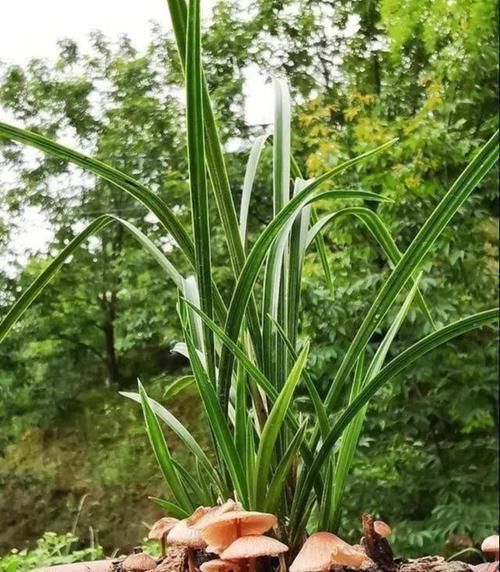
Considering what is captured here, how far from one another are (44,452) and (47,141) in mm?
447

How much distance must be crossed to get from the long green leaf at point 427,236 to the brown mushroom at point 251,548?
16cm

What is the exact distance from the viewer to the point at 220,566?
0.57 metres

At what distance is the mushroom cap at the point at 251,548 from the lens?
1.74 feet

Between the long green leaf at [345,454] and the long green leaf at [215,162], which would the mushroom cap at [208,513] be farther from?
the long green leaf at [215,162]

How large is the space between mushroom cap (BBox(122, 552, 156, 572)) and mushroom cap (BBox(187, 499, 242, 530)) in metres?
0.10

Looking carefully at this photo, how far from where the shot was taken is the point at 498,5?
1.16 meters

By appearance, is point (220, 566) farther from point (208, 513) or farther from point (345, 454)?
point (345, 454)

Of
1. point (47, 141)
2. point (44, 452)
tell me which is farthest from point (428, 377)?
point (47, 141)

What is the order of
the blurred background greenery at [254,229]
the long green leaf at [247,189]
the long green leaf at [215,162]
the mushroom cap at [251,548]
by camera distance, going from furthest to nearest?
the blurred background greenery at [254,229] → the long green leaf at [247,189] → the long green leaf at [215,162] → the mushroom cap at [251,548]

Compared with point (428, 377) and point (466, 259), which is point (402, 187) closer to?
point (466, 259)

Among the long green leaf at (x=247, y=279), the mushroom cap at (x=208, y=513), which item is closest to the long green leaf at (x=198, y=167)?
the long green leaf at (x=247, y=279)

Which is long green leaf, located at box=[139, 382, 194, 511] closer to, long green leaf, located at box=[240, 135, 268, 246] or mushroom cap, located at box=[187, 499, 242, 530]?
mushroom cap, located at box=[187, 499, 242, 530]

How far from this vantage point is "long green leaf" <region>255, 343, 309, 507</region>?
58 centimetres

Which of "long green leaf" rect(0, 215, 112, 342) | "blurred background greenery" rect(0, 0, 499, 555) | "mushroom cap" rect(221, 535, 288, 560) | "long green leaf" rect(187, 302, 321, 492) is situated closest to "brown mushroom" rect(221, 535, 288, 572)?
"mushroom cap" rect(221, 535, 288, 560)
